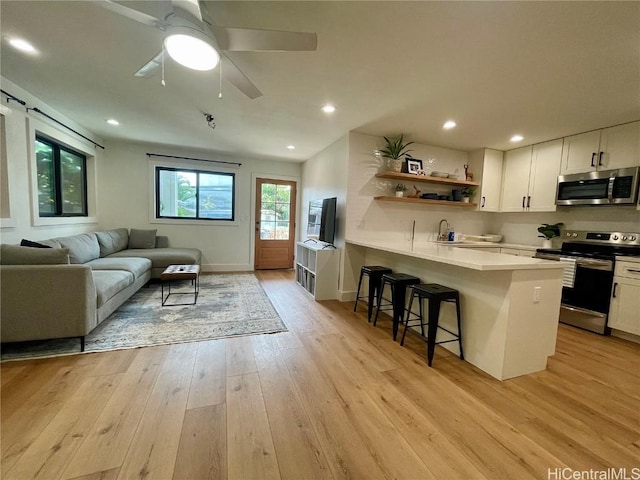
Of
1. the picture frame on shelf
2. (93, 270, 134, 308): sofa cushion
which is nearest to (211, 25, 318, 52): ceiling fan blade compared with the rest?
(93, 270, 134, 308): sofa cushion

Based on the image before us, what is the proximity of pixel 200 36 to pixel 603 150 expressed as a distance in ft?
15.2

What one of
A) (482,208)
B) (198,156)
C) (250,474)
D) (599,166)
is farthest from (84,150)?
(599,166)

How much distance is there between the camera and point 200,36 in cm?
149

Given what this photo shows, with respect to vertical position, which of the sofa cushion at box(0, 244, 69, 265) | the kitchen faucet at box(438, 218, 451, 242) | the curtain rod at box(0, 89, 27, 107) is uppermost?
the curtain rod at box(0, 89, 27, 107)

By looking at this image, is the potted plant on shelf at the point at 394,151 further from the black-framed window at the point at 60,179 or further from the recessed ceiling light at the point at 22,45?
the black-framed window at the point at 60,179

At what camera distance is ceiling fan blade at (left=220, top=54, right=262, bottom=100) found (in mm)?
1815

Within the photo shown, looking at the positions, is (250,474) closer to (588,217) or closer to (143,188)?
(588,217)

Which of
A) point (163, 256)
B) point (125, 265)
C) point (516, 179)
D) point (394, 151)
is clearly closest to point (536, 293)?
point (394, 151)

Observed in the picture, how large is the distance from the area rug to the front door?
1.87 m

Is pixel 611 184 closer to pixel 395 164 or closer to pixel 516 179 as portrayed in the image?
pixel 516 179

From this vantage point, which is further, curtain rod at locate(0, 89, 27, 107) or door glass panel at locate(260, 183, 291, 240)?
door glass panel at locate(260, 183, 291, 240)

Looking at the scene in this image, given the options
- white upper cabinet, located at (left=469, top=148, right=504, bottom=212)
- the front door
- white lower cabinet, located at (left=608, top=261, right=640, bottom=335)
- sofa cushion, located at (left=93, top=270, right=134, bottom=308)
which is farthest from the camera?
the front door

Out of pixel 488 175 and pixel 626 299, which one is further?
pixel 488 175

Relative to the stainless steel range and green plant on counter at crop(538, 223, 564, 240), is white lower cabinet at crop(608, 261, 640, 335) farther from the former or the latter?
green plant on counter at crop(538, 223, 564, 240)
